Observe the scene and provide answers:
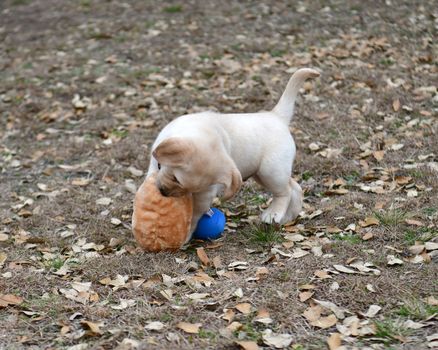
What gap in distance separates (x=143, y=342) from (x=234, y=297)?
0.68 metres

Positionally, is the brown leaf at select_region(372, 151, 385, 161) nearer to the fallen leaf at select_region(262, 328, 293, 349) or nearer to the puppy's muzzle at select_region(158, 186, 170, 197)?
the puppy's muzzle at select_region(158, 186, 170, 197)

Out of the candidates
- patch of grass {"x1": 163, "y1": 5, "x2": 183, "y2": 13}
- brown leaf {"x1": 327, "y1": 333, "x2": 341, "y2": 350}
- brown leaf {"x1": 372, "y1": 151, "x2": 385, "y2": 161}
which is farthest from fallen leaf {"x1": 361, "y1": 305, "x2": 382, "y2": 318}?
patch of grass {"x1": 163, "y1": 5, "x2": 183, "y2": 13}

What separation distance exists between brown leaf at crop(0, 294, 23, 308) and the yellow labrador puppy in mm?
1041

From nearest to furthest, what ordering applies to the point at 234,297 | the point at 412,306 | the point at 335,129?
the point at 412,306 < the point at 234,297 < the point at 335,129

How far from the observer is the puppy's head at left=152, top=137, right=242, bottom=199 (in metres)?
3.84

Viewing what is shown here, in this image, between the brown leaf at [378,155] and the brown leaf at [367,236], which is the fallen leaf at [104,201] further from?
the brown leaf at [378,155]

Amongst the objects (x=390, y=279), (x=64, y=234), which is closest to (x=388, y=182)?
(x=390, y=279)

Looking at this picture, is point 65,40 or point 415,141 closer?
point 415,141

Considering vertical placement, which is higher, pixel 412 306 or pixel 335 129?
pixel 412 306

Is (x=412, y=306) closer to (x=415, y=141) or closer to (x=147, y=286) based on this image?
(x=147, y=286)

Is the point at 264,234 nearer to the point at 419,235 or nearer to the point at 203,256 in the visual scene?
the point at 203,256

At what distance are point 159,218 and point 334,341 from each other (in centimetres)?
142

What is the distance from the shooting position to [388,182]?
18.5 feet

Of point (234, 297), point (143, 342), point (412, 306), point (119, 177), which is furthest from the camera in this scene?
point (119, 177)
